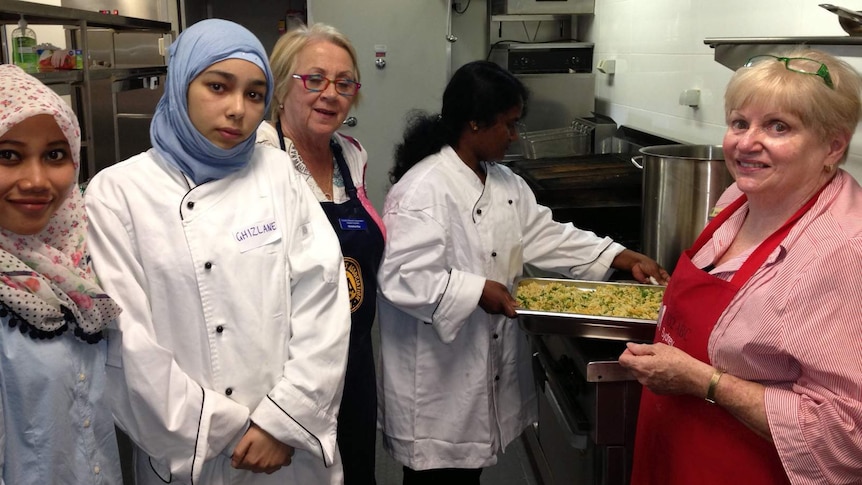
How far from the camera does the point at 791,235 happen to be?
121 centimetres

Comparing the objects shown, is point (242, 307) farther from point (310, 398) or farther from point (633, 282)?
point (633, 282)

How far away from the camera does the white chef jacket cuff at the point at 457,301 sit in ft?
6.31

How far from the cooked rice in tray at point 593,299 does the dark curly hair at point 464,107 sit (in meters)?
0.48

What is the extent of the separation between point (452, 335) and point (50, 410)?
1.06 meters

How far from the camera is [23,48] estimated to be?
7.95ft

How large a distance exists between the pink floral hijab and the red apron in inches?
40.2

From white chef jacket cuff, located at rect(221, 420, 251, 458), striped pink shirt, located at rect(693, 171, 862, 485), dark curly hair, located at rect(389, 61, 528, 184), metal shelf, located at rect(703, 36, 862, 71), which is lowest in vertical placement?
white chef jacket cuff, located at rect(221, 420, 251, 458)

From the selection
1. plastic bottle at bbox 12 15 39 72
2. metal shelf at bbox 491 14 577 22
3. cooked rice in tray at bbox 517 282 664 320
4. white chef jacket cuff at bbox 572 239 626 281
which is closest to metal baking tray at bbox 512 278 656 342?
cooked rice in tray at bbox 517 282 664 320

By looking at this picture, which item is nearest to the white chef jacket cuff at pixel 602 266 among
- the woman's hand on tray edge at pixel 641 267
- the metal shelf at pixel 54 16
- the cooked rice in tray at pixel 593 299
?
the woman's hand on tray edge at pixel 641 267

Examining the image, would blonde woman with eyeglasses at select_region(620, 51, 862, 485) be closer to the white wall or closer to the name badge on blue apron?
the white wall

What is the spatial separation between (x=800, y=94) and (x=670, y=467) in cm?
74

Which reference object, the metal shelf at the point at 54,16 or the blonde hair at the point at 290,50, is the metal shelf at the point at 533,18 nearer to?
the metal shelf at the point at 54,16

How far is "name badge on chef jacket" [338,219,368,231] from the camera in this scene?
180 cm

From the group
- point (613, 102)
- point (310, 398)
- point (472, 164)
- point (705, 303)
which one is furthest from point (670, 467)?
point (613, 102)
